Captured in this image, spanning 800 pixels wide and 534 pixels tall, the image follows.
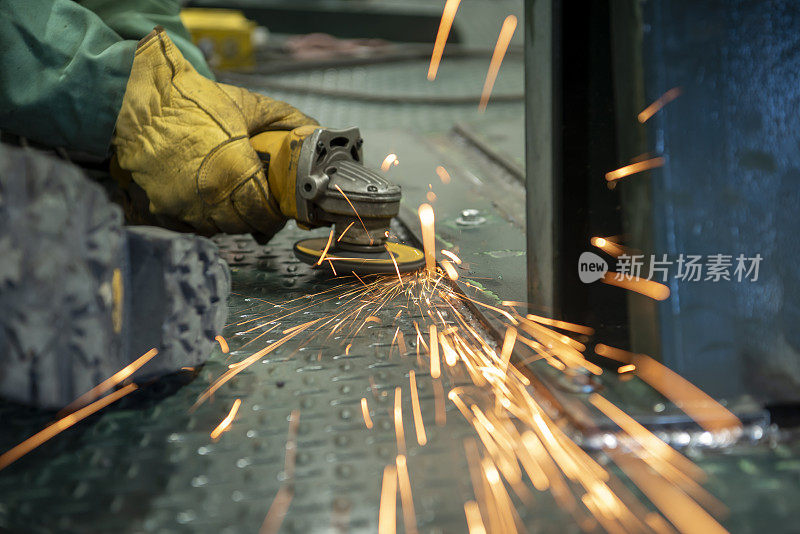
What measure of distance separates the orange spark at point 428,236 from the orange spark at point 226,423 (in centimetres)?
63

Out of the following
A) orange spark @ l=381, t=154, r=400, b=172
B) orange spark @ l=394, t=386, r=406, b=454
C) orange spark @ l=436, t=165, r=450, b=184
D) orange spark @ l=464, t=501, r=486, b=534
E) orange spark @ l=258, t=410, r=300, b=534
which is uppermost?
orange spark @ l=381, t=154, r=400, b=172

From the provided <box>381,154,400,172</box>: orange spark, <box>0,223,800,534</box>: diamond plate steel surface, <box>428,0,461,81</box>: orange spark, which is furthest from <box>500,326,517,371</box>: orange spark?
<box>428,0,461,81</box>: orange spark

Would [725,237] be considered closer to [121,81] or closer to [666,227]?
[666,227]

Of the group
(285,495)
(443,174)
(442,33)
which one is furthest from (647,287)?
(442,33)

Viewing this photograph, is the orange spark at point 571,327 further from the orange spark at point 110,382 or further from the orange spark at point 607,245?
the orange spark at point 110,382

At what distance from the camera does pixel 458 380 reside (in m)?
1.04

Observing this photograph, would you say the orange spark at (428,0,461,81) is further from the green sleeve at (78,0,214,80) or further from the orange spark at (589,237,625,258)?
the orange spark at (589,237,625,258)

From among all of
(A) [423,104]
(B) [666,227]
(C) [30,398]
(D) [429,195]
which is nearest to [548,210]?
(B) [666,227]

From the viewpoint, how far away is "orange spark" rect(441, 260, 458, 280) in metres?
1.46

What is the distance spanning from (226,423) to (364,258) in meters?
0.61

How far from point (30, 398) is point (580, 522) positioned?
66 cm

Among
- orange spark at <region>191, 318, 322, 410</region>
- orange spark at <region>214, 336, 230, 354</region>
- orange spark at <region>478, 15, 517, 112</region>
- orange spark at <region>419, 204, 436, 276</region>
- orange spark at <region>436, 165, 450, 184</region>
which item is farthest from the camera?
orange spark at <region>478, 15, 517, 112</region>

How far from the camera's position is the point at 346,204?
143 centimetres

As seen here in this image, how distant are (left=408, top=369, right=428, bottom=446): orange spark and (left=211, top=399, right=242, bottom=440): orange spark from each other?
0.81ft
